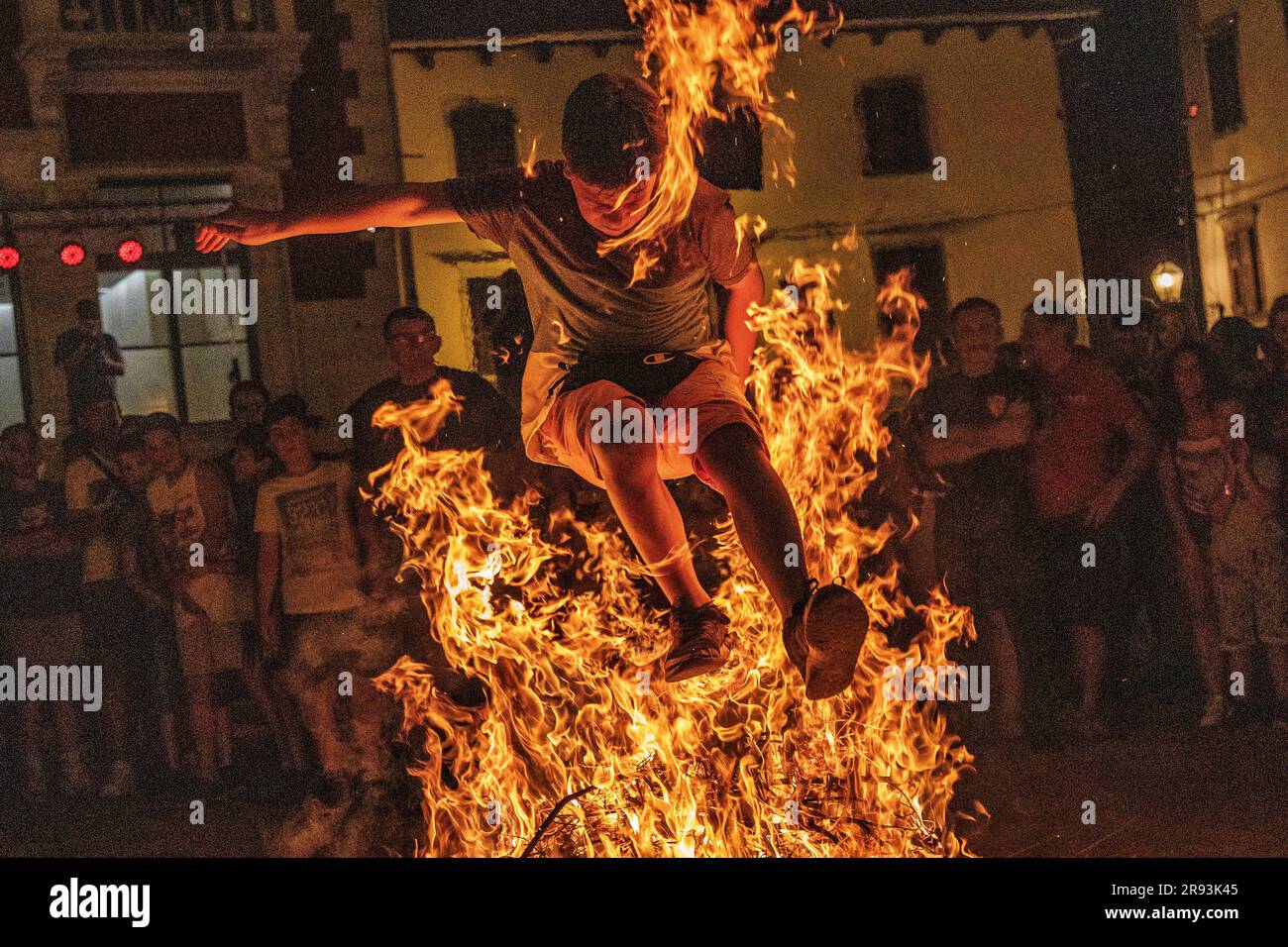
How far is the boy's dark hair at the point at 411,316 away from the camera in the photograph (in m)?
6.13

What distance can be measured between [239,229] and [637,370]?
1.62 meters

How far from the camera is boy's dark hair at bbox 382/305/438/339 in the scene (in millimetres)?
6129

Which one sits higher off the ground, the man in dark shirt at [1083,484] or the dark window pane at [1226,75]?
the dark window pane at [1226,75]

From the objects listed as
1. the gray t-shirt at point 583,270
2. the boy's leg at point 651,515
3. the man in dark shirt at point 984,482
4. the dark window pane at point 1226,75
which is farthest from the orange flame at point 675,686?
the dark window pane at point 1226,75

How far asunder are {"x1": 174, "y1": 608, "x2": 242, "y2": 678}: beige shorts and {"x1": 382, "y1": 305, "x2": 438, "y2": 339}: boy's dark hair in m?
1.39

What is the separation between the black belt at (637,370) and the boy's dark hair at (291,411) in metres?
1.12

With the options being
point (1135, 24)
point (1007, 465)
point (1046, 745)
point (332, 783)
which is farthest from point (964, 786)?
point (1135, 24)

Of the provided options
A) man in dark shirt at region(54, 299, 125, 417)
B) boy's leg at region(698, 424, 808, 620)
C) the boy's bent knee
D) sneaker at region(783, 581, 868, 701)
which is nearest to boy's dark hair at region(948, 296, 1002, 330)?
boy's leg at region(698, 424, 808, 620)

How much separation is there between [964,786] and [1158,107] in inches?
113

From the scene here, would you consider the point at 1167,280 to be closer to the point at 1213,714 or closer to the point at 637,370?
the point at 1213,714

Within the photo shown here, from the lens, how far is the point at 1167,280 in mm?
6258

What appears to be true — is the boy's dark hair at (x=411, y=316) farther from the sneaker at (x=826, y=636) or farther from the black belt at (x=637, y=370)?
the sneaker at (x=826, y=636)
